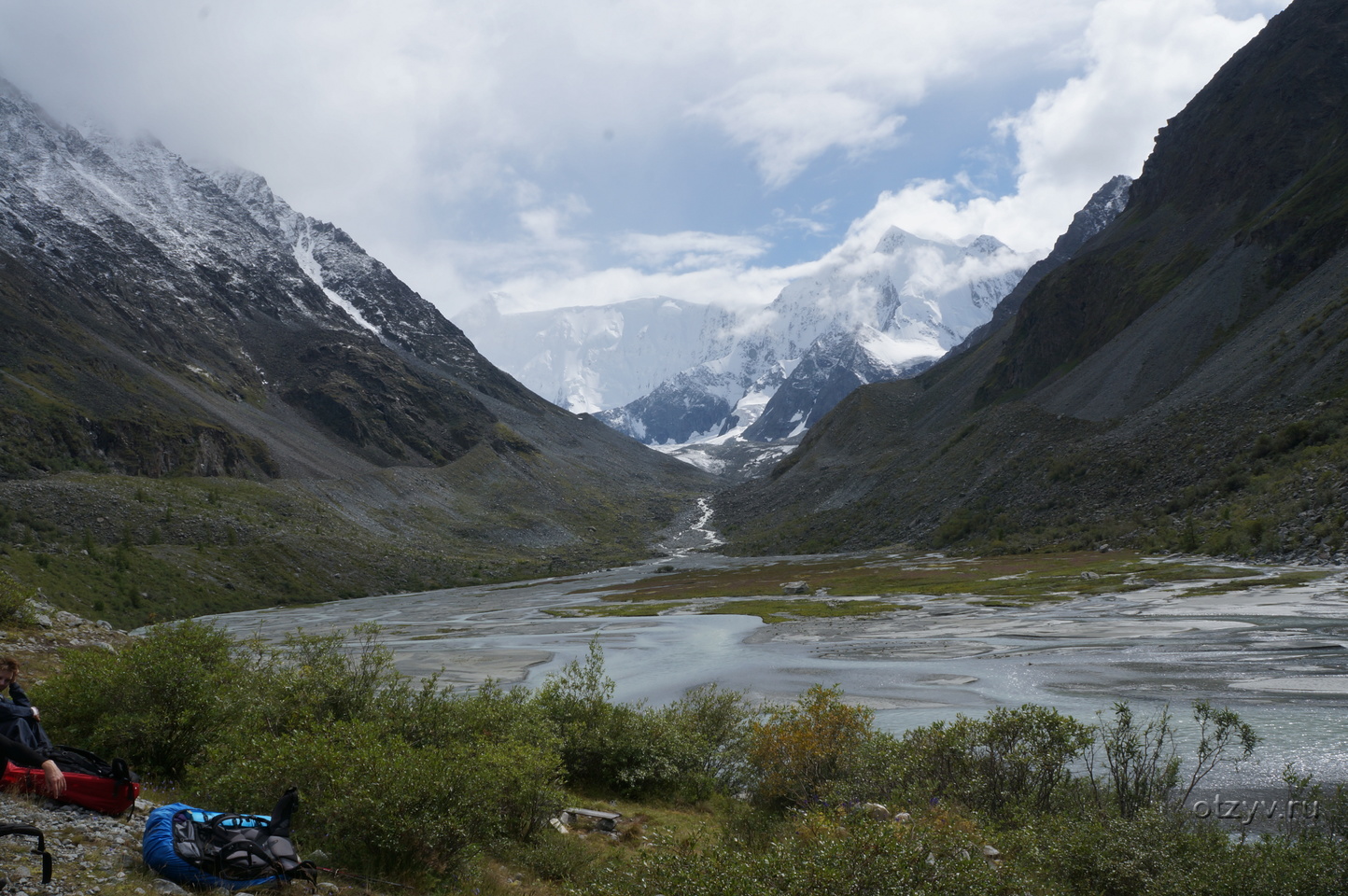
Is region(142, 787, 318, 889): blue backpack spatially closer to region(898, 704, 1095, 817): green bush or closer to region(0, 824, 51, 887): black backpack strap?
region(0, 824, 51, 887): black backpack strap

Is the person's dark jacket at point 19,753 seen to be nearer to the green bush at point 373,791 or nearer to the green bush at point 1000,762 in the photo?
the green bush at point 373,791

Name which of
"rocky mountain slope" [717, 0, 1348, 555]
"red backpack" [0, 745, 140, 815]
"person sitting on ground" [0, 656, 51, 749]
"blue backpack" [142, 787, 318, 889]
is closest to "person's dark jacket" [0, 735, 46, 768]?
"red backpack" [0, 745, 140, 815]

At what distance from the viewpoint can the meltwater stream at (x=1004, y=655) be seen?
2503 cm

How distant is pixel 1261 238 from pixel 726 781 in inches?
4925

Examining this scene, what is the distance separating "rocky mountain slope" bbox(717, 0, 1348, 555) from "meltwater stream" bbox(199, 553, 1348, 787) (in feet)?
73.7

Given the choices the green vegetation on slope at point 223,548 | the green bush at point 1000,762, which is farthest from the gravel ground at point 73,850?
the green vegetation on slope at point 223,548

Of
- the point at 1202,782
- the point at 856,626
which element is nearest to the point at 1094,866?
the point at 1202,782

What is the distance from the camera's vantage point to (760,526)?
17350 cm

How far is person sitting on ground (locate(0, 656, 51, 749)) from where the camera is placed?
1155 cm

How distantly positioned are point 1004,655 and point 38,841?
124 ft

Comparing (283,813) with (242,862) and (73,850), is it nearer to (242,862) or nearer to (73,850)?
(242,862)

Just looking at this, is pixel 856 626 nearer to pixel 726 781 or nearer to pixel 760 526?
pixel 726 781

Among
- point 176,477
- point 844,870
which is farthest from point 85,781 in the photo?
point 176,477

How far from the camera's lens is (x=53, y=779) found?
11.1 meters
